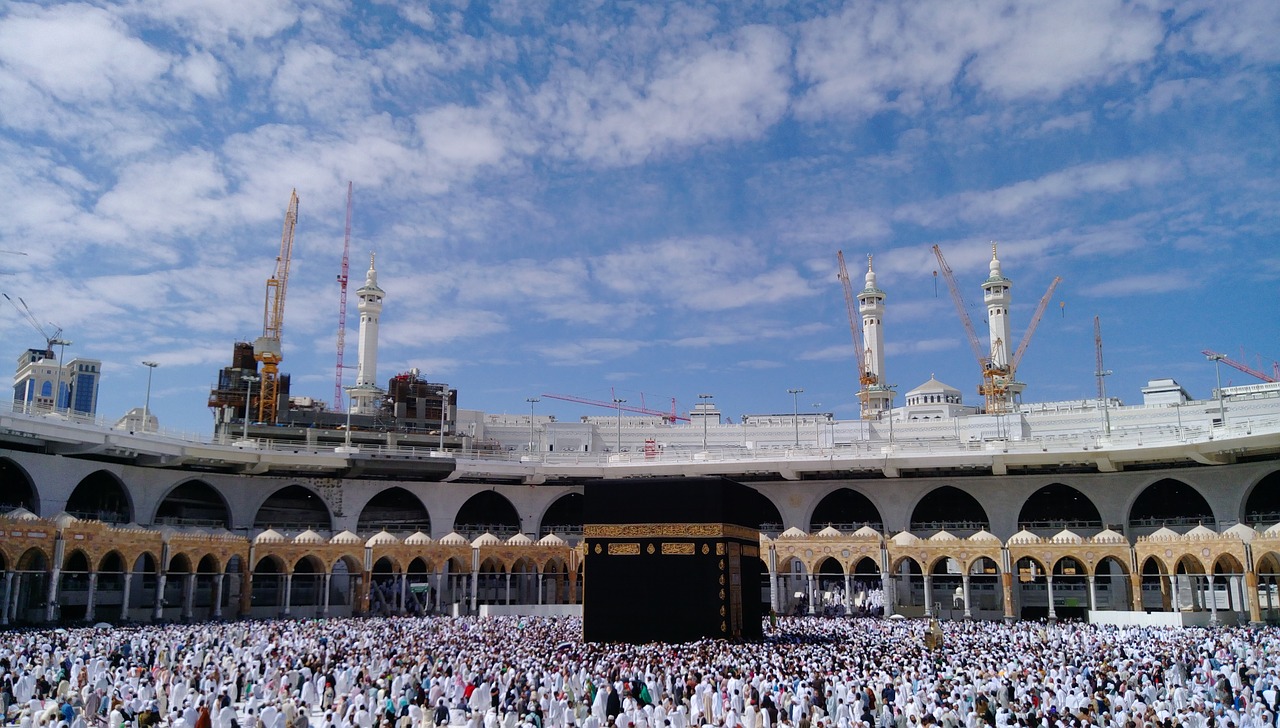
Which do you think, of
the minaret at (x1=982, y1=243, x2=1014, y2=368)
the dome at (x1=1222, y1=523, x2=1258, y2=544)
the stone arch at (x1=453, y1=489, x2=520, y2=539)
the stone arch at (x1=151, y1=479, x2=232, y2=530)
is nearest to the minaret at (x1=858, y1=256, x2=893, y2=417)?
the minaret at (x1=982, y1=243, x2=1014, y2=368)

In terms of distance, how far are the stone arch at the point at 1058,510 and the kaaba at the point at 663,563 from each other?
19335 millimetres

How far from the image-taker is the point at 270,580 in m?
33.9

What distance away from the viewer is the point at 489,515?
40.9 metres

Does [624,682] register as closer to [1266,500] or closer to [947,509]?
[947,509]

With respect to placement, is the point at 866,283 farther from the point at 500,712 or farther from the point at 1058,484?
the point at 500,712

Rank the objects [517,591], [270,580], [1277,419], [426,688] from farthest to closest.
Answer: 1. [517,591]
2. [270,580]
3. [1277,419]
4. [426,688]

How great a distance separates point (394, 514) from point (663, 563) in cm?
2335

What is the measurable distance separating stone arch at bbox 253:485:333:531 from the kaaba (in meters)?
19.5

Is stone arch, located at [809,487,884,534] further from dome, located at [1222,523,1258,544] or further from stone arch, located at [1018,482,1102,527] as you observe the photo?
dome, located at [1222,523,1258,544]

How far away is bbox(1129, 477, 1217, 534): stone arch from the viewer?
1332 inches

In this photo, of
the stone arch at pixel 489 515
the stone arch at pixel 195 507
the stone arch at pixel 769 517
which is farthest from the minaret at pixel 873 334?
the stone arch at pixel 195 507

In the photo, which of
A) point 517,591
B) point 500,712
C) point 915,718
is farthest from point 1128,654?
point 517,591

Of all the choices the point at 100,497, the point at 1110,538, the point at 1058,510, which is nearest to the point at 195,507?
the point at 100,497

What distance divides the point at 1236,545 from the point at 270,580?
96.1ft
